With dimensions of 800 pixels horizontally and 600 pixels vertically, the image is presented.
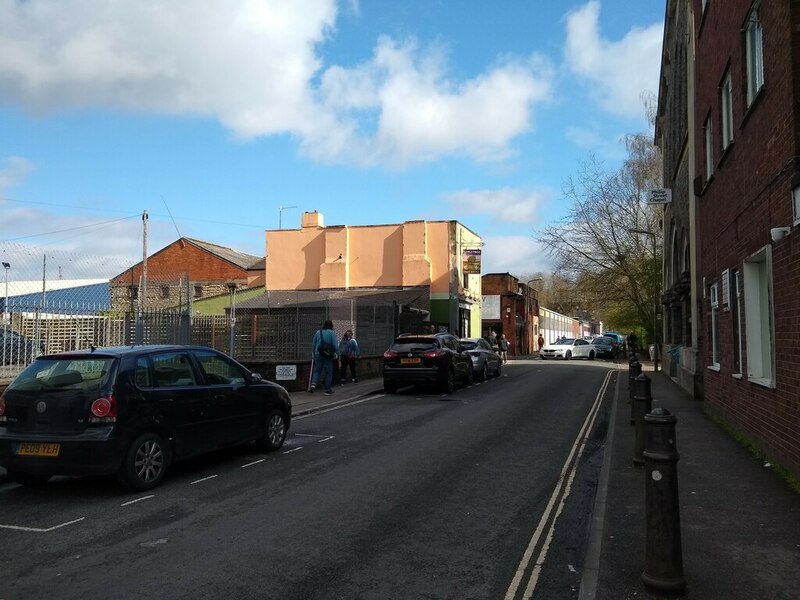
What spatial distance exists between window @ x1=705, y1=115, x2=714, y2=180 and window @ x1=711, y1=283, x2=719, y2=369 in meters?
2.43

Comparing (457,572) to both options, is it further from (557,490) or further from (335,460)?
(335,460)

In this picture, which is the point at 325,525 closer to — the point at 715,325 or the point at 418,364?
the point at 715,325

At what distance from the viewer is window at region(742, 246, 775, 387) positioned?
8.67 meters

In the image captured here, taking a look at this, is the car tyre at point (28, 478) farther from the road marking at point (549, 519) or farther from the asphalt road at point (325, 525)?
the road marking at point (549, 519)

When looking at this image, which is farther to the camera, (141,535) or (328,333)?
(328,333)

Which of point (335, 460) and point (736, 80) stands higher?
point (736, 80)

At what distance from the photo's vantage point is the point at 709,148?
13.3 m

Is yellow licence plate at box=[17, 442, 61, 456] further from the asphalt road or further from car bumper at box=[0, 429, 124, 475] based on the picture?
the asphalt road

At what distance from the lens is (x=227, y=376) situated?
8414mm

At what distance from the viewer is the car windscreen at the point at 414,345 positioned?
17.5 m

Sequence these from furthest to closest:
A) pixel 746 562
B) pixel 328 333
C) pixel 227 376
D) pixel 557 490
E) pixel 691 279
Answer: pixel 691 279 → pixel 328 333 → pixel 227 376 → pixel 557 490 → pixel 746 562

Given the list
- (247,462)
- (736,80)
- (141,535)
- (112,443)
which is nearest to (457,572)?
(141,535)

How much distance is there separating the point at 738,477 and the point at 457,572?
4.11m

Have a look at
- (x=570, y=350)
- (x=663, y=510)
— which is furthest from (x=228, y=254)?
(x=663, y=510)
